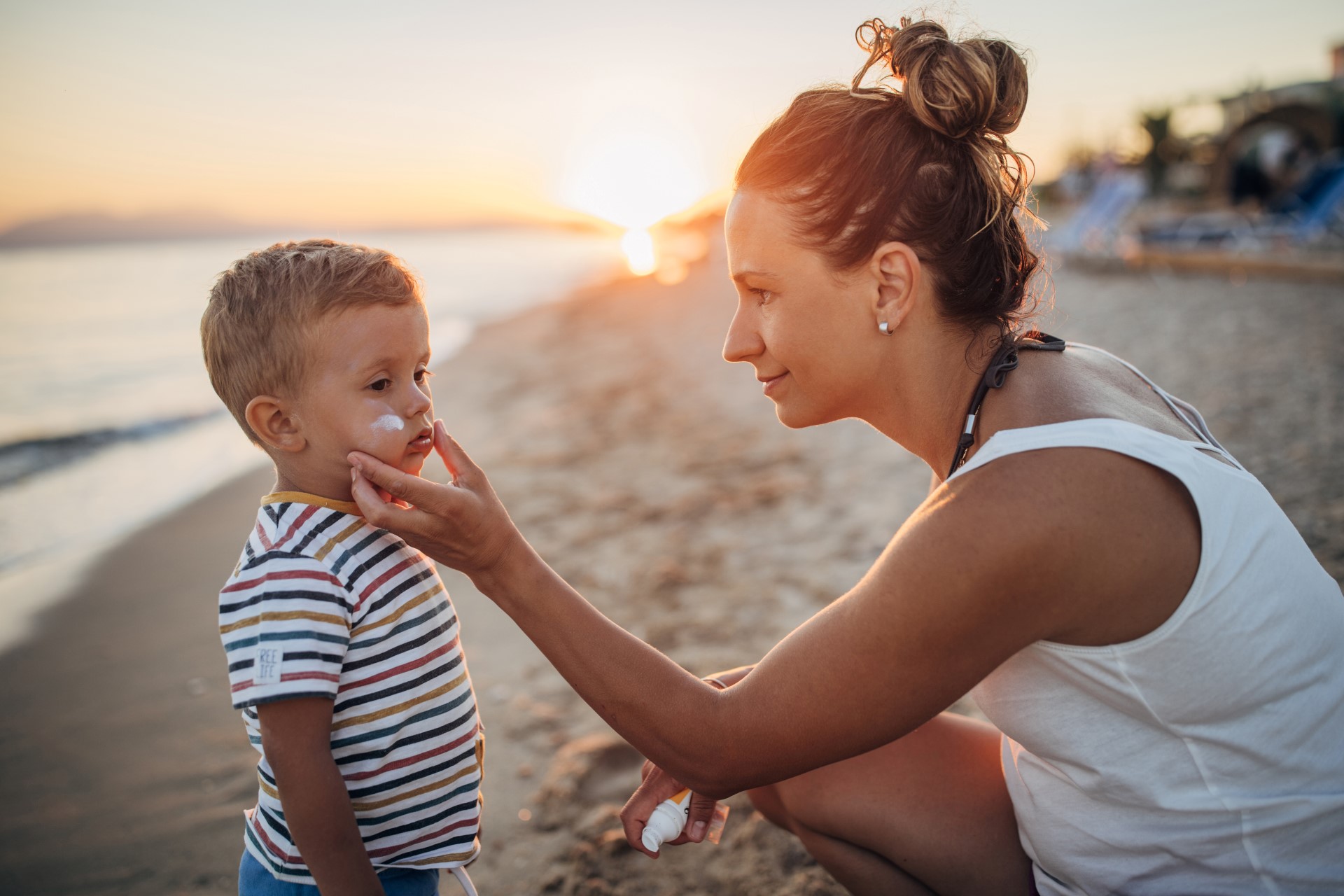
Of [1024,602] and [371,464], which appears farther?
[371,464]

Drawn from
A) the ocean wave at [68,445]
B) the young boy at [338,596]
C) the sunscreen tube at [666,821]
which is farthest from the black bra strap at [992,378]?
the ocean wave at [68,445]

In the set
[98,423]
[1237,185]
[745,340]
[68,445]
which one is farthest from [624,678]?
[1237,185]

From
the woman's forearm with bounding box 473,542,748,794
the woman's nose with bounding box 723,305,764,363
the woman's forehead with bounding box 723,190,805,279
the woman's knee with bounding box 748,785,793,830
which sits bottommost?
the woman's knee with bounding box 748,785,793,830

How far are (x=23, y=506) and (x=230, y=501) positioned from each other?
5.59ft

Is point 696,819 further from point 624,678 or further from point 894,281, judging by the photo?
point 894,281

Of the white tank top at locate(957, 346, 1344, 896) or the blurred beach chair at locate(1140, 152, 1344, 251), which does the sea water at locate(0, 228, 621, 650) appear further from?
the blurred beach chair at locate(1140, 152, 1344, 251)

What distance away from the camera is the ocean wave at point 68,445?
7383 millimetres

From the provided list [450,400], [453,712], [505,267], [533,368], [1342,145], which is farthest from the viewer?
[505,267]

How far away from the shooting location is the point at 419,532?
1.47 meters

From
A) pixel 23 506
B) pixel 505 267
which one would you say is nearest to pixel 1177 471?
pixel 23 506

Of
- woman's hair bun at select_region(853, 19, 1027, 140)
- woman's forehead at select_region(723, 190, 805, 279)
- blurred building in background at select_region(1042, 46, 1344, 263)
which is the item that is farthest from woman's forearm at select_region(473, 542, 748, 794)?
blurred building in background at select_region(1042, 46, 1344, 263)

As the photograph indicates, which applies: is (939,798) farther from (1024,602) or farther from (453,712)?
(453,712)

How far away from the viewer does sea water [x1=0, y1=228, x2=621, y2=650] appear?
5398 mm

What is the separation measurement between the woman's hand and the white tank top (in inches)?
35.0
